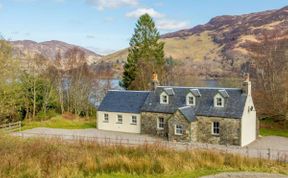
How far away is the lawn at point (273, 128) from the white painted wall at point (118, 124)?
13.4 metres

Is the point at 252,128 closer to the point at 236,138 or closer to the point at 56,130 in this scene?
the point at 236,138

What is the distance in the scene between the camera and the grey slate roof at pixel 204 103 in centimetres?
3281

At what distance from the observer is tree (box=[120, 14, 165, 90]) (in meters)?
54.8

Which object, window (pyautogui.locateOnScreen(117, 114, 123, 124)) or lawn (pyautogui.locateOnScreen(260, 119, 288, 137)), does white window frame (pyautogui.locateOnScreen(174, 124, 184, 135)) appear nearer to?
window (pyautogui.locateOnScreen(117, 114, 123, 124))

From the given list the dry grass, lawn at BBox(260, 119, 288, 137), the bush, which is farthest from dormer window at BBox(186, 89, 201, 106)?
the bush

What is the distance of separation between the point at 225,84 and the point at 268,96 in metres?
13.7

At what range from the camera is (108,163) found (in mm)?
16047

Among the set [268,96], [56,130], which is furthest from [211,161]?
[268,96]

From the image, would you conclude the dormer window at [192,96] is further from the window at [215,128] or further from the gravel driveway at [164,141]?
the gravel driveway at [164,141]

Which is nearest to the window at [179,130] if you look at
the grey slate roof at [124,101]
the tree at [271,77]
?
the grey slate roof at [124,101]

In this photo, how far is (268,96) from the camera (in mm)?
43656

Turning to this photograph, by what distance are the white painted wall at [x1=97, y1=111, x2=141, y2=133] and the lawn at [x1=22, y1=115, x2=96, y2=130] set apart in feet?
10.3

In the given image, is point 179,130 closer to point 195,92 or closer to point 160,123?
point 160,123

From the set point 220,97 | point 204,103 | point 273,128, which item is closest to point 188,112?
point 204,103
